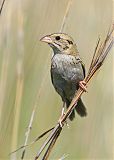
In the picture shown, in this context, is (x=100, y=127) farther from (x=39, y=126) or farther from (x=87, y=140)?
(x=39, y=126)

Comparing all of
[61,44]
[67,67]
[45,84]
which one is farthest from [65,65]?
[45,84]

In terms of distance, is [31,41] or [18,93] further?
[31,41]

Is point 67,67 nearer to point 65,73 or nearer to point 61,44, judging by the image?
point 65,73

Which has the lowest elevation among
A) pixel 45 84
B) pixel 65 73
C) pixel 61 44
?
pixel 65 73

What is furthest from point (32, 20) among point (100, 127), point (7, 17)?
point (100, 127)

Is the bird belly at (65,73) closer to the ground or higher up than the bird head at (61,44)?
closer to the ground

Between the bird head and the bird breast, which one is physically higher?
the bird head
